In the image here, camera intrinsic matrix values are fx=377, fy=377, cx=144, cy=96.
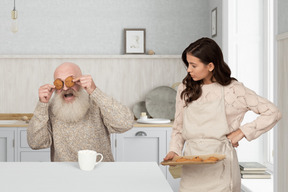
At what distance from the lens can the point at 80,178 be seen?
1589mm

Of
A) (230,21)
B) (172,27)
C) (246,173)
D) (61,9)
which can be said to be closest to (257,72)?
(230,21)

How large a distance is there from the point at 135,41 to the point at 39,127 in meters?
2.31

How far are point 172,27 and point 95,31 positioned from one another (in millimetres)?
879

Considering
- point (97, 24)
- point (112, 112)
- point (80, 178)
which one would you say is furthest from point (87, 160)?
point (97, 24)

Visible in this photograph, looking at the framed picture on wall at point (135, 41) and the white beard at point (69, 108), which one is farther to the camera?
the framed picture on wall at point (135, 41)

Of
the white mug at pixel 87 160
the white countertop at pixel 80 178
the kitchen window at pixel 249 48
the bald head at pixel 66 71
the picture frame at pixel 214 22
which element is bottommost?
the white countertop at pixel 80 178

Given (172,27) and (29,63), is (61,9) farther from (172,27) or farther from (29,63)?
(172,27)

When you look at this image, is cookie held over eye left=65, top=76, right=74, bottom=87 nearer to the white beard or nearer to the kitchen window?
the white beard

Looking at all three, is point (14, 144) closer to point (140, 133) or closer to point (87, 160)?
point (140, 133)

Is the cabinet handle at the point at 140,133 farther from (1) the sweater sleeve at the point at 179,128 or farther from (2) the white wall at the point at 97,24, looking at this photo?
(1) the sweater sleeve at the point at 179,128

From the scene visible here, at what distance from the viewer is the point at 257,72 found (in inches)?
135

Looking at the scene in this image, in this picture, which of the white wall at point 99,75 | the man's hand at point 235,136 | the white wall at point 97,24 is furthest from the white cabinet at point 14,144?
the man's hand at point 235,136

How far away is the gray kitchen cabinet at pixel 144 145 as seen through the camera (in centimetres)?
364

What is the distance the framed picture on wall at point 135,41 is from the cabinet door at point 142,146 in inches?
41.1
